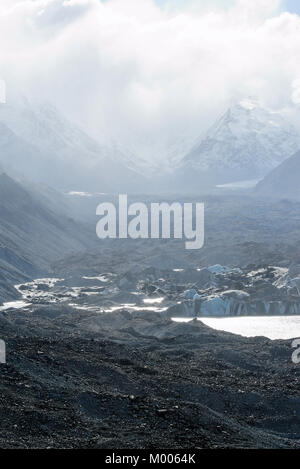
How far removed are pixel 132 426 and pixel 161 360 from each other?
1637cm

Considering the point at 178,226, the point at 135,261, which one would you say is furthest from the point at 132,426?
the point at 178,226

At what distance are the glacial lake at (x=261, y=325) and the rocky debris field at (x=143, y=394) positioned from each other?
61.7ft

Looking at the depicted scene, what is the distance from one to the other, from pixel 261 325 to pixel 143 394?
4535cm

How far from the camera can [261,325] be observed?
8288cm

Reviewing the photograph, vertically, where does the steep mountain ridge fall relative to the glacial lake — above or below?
above

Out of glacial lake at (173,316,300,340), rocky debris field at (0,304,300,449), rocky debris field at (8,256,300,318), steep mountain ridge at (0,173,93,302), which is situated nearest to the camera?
rocky debris field at (0,304,300,449)

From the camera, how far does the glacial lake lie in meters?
76.6

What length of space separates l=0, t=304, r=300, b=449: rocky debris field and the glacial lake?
1882 centimetres

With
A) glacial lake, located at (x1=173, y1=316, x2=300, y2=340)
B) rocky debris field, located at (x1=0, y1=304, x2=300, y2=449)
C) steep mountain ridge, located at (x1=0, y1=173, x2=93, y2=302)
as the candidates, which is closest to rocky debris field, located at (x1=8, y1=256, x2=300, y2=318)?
glacial lake, located at (x1=173, y1=316, x2=300, y2=340)

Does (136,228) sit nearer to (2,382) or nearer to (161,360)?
(161,360)

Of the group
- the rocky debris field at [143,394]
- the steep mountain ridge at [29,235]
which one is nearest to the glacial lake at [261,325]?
the rocky debris field at [143,394]

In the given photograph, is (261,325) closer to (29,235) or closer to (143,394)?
(143,394)

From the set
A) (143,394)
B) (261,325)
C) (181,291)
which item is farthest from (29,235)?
(143,394)

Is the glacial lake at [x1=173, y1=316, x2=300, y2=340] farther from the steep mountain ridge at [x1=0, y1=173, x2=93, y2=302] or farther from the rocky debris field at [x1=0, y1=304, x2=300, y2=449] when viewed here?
the steep mountain ridge at [x1=0, y1=173, x2=93, y2=302]
